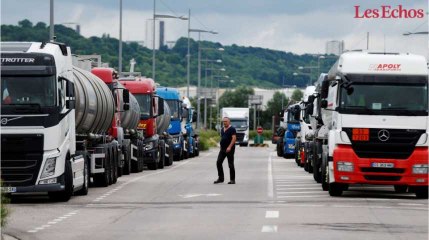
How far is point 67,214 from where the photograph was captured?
23656 millimetres

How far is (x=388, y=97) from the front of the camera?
95.7 ft

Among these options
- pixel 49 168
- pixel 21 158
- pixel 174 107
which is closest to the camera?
pixel 21 158

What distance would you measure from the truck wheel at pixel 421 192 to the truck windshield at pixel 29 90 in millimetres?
8311

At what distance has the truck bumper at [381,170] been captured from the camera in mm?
29078

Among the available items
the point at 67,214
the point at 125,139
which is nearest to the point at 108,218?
the point at 67,214

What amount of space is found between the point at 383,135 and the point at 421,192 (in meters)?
1.70


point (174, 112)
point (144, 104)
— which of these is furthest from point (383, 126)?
point (174, 112)

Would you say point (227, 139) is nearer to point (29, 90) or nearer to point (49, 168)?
point (49, 168)

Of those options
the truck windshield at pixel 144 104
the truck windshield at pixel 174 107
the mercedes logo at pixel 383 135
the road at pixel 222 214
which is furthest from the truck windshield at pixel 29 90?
the truck windshield at pixel 174 107

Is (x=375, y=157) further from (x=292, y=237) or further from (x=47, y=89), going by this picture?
(x=292, y=237)

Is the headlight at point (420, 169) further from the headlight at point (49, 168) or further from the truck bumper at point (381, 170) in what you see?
the headlight at point (49, 168)

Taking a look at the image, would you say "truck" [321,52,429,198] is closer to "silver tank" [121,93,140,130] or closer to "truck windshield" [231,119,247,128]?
"silver tank" [121,93,140,130]

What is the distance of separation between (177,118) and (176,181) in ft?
87.8

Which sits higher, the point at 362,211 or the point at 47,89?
the point at 47,89
